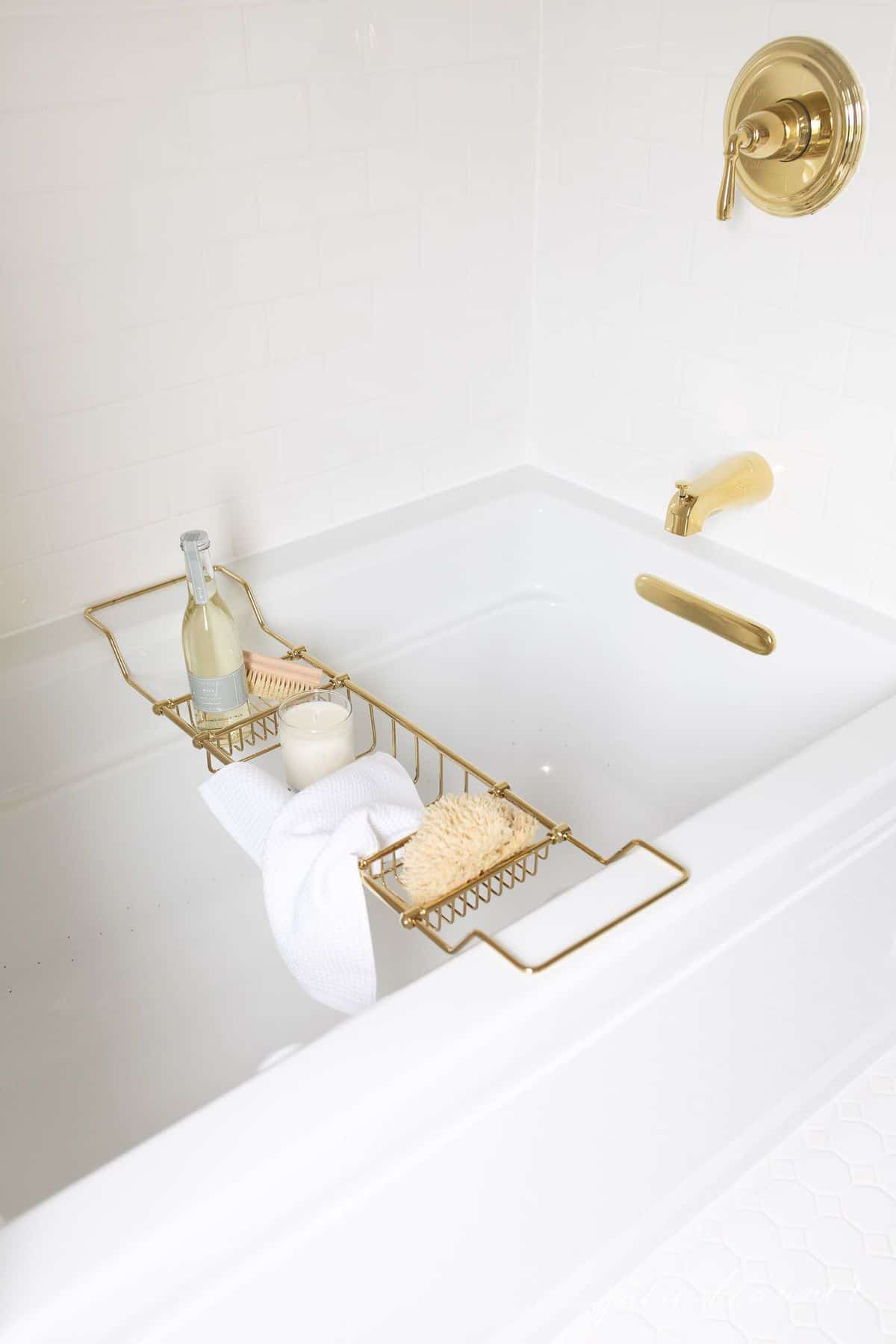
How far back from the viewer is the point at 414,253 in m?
1.89

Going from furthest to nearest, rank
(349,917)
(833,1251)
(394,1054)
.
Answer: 1. (833,1251)
2. (349,917)
3. (394,1054)

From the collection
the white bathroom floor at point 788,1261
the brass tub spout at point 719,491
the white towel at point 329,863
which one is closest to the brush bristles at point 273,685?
the white towel at point 329,863

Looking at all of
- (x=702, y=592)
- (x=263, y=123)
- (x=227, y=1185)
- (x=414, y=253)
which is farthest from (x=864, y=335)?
(x=227, y=1185)

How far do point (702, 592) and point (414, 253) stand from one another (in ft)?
2.33

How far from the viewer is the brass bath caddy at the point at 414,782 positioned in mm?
1188

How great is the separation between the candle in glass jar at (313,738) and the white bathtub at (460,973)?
12.2 inches

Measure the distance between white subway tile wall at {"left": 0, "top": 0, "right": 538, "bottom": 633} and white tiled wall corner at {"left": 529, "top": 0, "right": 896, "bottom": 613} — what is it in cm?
10

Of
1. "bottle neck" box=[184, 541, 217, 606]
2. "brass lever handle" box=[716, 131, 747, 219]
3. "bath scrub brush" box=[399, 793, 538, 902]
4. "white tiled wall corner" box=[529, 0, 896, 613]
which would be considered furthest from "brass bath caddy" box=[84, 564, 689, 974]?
"brass lever handle" box=[716, 131, 747, 219]

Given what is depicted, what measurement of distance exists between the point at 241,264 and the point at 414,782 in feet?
2.58

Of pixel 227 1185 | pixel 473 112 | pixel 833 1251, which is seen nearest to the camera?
pixel 227 1185

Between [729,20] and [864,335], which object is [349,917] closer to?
[864,335]

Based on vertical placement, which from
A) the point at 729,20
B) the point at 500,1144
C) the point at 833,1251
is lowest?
the point at 833,1251

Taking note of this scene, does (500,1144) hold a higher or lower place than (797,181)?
lower

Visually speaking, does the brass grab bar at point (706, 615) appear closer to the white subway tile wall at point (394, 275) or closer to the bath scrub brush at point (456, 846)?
the white subway tile wall at point (394, 275)
